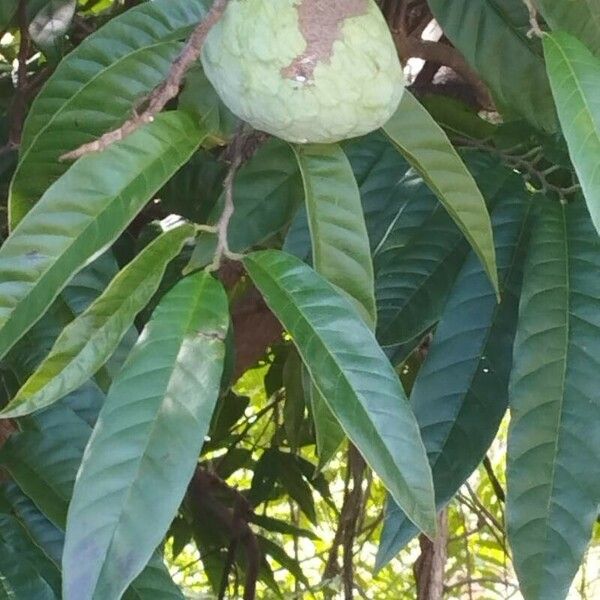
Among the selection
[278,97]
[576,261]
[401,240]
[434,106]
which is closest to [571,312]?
[576,261]

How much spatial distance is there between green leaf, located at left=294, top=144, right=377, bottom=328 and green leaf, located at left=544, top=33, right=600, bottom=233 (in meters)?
0.14

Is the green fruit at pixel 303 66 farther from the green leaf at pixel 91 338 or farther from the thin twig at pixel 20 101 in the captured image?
the thin twig at pixel 20 101

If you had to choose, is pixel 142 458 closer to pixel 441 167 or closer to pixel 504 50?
pixel 441 167

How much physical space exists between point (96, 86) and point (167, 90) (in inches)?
5.4

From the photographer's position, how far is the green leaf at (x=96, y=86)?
0.65 metres

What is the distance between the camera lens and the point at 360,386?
536 millimetres

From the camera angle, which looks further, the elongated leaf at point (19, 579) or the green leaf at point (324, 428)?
the elongated leaf at point (19, 579)

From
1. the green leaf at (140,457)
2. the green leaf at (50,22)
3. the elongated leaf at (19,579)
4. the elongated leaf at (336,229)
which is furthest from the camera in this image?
the green leaf at (50,22)

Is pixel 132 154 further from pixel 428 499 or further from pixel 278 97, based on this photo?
pixel 428 499

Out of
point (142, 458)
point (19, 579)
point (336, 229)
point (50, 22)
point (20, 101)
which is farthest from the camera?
point (20, 101)

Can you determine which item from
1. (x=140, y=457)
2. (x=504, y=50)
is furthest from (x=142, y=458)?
(x=504, y=50)

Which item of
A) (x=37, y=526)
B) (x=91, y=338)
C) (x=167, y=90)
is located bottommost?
(x=37, y=526)

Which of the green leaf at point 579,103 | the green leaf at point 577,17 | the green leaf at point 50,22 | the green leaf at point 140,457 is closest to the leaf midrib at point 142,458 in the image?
the green leaf at point 140,457

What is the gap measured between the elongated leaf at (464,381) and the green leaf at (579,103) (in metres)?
0.21
